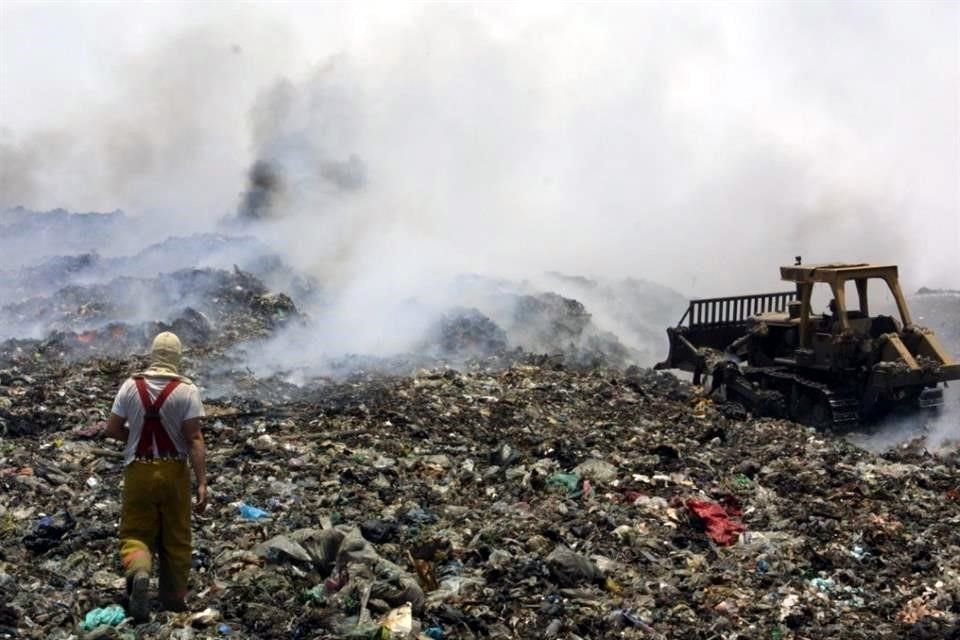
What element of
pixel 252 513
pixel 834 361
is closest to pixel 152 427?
pixel 252 513

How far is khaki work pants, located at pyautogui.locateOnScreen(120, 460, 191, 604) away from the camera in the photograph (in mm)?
5879

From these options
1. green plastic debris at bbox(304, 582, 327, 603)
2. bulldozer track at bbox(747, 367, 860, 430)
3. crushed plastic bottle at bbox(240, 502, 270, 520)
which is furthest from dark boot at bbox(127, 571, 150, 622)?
bulldozer track at bbox(747, 367, 860, 430)

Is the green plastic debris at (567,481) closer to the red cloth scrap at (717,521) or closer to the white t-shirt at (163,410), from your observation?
the red cloth scrap at (717,521)

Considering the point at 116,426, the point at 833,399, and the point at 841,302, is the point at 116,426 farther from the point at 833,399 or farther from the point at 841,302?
the point at 841,302

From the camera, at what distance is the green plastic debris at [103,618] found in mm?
5840

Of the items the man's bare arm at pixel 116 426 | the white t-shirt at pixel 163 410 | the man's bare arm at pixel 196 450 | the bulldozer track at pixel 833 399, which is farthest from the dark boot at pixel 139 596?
the bulldozer track at pixel 833 399

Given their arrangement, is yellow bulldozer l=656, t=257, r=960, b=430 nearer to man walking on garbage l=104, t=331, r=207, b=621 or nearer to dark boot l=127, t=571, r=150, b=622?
man walking on garbage l=104, t=331, r=207, b=621

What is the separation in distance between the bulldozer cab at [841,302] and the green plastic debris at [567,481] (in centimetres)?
485

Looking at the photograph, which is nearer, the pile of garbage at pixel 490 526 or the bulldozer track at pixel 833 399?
the pile of garbage at pixel 490 526

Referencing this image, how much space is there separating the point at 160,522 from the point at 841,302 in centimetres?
905

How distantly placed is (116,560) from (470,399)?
6085 mm

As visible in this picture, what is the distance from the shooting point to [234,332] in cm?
1720

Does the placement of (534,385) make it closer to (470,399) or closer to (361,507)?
(470,399)

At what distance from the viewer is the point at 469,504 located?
28.7ft
